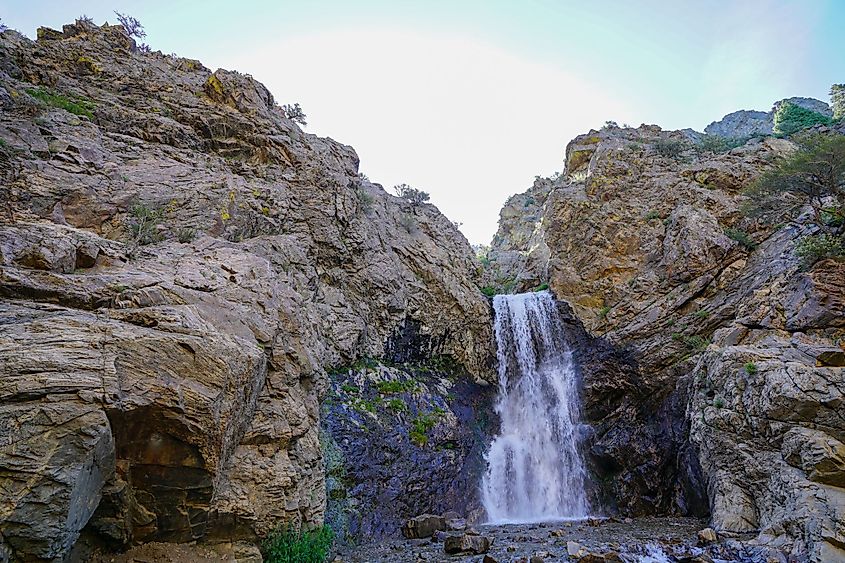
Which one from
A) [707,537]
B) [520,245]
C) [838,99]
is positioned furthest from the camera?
[520,245]

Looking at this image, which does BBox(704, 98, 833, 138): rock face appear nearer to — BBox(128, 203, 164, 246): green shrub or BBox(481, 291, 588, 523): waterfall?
BBox(481, 291, 588, 523): waterfall

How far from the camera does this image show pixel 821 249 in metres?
13.5

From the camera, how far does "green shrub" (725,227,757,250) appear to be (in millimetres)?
18203

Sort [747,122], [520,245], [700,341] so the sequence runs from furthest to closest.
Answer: [747,122] → [520,245] → [700,341]

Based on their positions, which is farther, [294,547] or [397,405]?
[397,405]

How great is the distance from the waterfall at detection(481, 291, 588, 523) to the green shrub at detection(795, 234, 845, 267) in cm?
1006

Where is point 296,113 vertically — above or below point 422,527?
above

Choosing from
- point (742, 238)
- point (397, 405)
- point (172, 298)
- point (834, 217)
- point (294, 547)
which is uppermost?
point (742, 238)

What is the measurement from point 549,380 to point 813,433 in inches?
467

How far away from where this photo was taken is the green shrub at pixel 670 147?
2745cm

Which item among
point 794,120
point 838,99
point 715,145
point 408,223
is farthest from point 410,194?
point 838,99

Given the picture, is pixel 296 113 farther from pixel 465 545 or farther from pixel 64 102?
pixel 465 545

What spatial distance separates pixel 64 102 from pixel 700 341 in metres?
26.0

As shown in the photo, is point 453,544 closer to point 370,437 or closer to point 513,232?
point 370,437
